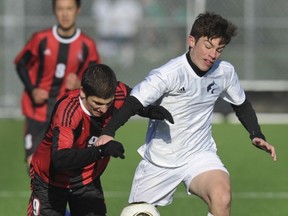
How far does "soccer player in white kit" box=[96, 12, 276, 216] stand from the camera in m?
7.01

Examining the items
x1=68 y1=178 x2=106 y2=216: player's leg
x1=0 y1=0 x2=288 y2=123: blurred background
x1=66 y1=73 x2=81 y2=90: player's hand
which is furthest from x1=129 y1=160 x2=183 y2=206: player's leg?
x1=0 y1=0 x2=288 y2=123: blurred background

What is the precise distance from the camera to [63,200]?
709cm

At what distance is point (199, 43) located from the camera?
280 inches

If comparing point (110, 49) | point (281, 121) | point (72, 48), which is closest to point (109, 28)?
point (110, 49)

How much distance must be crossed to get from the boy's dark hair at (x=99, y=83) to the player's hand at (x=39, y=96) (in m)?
3.64

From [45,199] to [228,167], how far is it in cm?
565

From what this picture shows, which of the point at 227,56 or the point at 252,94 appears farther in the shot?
the point at 227,56

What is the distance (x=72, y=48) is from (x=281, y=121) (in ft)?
23.1

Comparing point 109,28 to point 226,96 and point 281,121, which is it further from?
point 226,96

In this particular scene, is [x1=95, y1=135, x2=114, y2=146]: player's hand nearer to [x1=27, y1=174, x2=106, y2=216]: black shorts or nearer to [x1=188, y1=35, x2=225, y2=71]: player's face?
[x1=27, y1=174, x2=106, y2=216]: black shorts

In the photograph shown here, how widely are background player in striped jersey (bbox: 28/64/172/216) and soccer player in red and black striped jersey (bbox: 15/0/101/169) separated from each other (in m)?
3.06

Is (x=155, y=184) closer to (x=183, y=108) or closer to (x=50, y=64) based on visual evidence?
(x=183, y=108)

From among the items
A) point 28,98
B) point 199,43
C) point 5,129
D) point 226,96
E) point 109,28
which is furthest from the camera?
point 109,28

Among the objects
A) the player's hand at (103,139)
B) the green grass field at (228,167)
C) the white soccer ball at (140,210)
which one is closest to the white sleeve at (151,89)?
the player's hand at (103,139)
